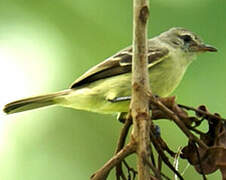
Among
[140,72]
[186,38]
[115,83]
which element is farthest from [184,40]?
[140,72]

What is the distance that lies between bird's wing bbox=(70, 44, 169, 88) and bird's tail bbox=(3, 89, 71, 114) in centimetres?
12

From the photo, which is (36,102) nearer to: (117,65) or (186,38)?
(117,65)

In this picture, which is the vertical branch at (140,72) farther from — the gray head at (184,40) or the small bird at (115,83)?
the gray head at (184,40)

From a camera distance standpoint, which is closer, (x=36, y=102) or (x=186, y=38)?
(x=36, y=102)

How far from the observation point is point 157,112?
1655mm

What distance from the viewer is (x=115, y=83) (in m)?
3.53

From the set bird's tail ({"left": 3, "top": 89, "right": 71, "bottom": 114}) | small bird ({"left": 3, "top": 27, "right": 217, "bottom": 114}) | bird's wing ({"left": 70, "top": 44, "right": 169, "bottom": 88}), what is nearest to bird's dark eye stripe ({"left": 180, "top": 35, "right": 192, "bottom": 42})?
small bird ({"left": 3, "top": 27, "right": 217, "bottom": 114})

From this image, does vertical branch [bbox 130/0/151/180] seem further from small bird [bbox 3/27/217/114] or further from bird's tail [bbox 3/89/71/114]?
small bird [bbox 3/27/217/114]

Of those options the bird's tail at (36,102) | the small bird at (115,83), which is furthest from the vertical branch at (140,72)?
the small bird at (115,83)

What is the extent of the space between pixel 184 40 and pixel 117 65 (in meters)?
0.71

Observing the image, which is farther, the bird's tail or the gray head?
the gray head

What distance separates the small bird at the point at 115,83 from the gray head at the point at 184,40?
0.07m

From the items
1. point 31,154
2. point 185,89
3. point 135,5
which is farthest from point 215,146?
point 31,154

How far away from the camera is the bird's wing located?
3.56 metres
